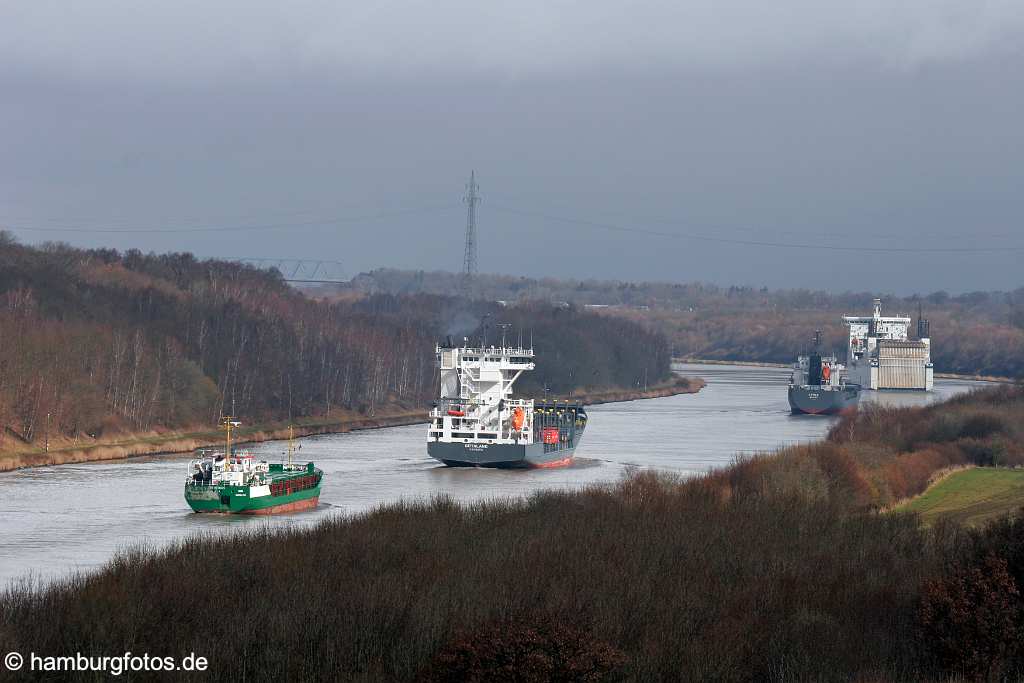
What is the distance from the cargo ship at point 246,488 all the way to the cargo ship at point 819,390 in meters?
53.9

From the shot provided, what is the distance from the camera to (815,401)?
8794 cm

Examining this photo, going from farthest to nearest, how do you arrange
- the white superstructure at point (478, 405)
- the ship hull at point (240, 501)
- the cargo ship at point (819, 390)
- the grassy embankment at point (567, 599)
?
the cargo ship at point (819, 390)
the white superstructure at point (478, 405)
the ship hull at point (240, 501)
the grassy embankment at point (567, 599)

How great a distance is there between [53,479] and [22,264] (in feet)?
Result: 109

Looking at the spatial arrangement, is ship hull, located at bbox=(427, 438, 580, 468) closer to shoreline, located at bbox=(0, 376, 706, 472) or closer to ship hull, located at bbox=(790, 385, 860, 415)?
shoreline, located at bbox=(0, 376, 706, 472)

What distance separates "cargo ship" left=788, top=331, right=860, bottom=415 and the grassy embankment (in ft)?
191

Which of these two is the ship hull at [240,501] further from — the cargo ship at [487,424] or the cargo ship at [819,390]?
the cargo ship at [819,390]

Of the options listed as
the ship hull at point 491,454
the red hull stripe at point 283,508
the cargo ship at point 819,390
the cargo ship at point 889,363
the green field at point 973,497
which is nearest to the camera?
the green field at point 973,497

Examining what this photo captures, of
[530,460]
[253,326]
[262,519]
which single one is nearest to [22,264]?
[253,326]

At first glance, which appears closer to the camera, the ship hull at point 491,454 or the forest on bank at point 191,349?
the ship hull at point 491,454

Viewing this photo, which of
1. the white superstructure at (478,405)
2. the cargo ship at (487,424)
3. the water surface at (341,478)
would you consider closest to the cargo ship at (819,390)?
the water surface at (341,478)

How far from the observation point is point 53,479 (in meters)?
41.2

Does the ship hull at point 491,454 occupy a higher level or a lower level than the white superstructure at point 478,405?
lower

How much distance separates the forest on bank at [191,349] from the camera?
172 feet

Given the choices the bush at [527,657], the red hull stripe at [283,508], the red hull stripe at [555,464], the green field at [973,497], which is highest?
the bush at [527,657]
